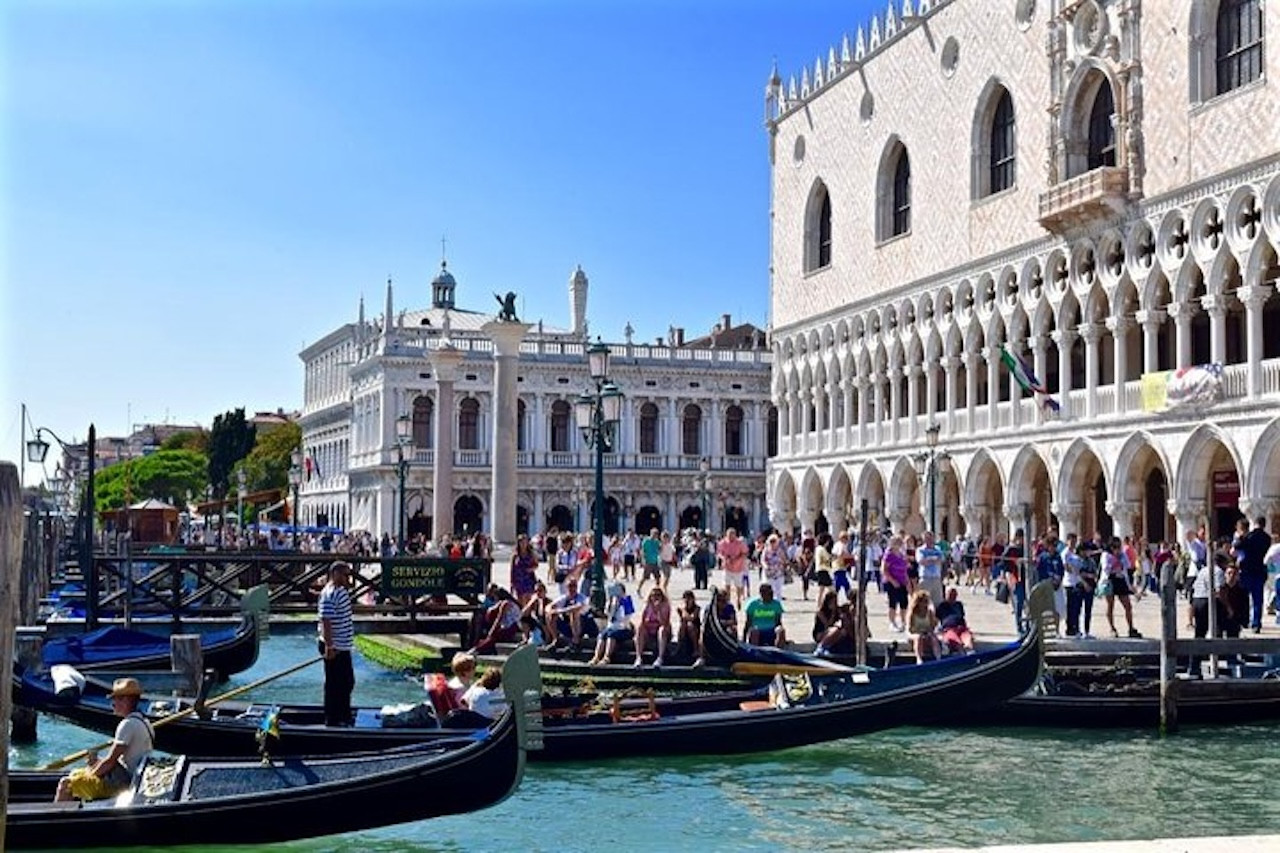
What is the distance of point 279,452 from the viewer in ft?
260

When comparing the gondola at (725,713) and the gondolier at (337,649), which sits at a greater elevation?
the gondolier at (337,649)

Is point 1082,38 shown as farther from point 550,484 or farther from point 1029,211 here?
point 550,484

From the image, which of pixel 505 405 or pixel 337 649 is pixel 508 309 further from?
pixel 337 649

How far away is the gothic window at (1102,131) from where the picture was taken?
29781mm

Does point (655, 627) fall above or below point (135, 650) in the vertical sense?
above

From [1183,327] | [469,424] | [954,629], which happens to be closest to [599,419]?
[954,629]

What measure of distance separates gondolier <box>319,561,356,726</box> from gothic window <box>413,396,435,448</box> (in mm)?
44708

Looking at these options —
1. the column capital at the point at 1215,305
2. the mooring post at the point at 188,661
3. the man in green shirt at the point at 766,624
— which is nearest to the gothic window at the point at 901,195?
the column capital at the point at 1215,305

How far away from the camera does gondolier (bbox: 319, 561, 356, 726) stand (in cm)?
1159

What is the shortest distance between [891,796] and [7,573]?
24.6 ft

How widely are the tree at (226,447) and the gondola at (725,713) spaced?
231 feet

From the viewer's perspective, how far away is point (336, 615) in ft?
39.1

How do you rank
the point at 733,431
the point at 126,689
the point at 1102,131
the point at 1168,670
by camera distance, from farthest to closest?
1. the point at 733,431
2. the point at 1102,131
3. the point at 1168,670
4. the point at 126,689

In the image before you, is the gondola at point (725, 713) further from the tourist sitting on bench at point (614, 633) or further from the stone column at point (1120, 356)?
the stone column at point (1120, 356)
